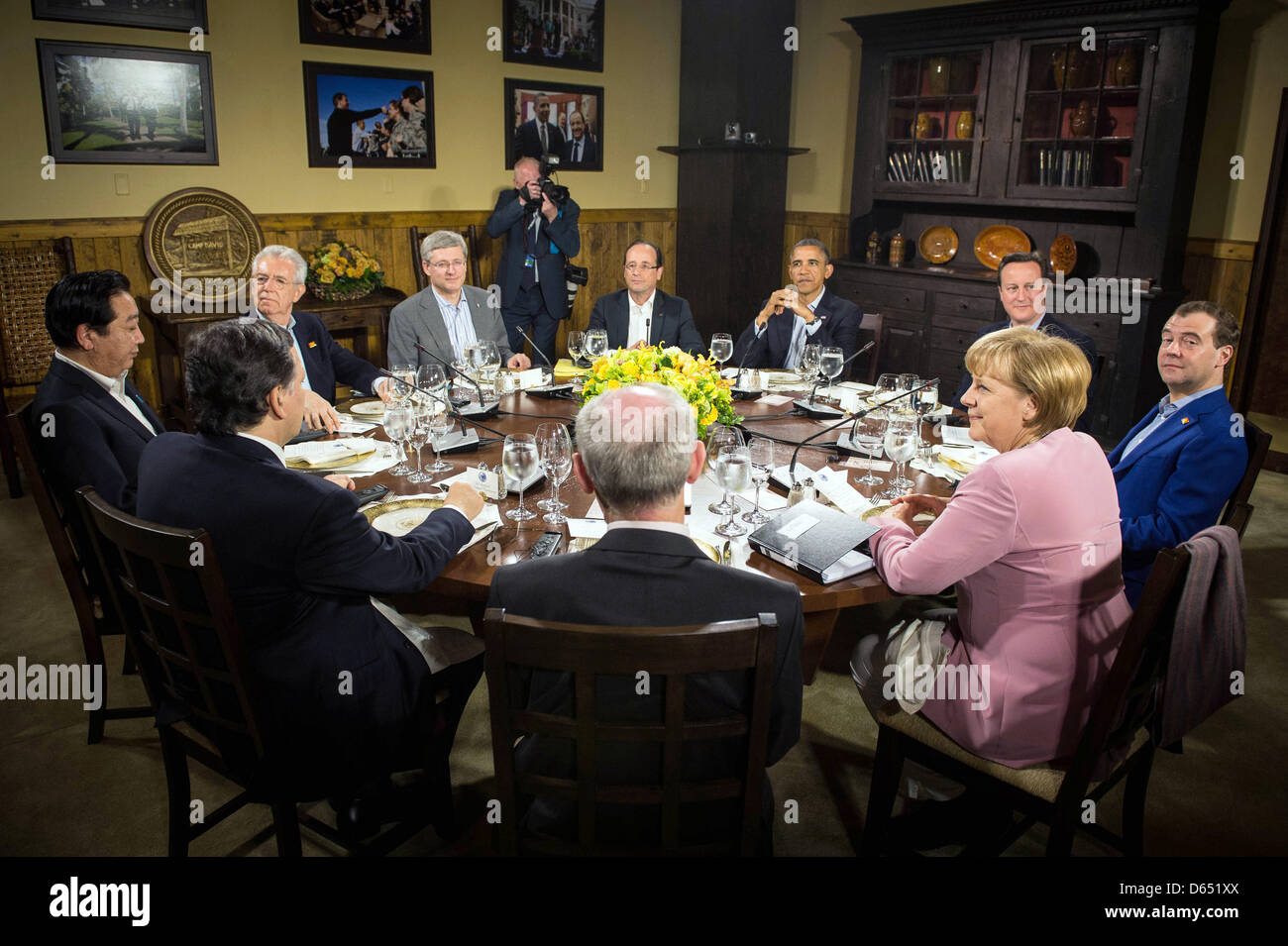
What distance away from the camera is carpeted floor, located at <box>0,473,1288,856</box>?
228 cm

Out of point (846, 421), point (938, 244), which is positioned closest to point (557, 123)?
point (938, 244)

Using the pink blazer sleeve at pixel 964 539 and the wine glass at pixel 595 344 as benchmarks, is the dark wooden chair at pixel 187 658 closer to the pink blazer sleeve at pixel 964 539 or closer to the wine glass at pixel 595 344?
the pink blazer sleeve at pixel 964 539

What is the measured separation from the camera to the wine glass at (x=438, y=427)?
2.65 m

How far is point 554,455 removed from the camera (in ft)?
7.46

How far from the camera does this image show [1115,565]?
6.06ft

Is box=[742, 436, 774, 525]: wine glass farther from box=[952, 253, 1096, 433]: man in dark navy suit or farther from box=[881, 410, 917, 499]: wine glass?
box=[952, 253, 1096, 433]: man in dark navy suit

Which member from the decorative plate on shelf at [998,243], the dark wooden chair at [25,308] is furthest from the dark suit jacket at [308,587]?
the decorative plate on shelf at [998,243]

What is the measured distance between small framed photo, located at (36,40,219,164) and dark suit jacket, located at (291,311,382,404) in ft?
7.42

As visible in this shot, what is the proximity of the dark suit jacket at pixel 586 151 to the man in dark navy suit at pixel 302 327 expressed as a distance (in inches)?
136

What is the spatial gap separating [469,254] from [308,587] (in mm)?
4795

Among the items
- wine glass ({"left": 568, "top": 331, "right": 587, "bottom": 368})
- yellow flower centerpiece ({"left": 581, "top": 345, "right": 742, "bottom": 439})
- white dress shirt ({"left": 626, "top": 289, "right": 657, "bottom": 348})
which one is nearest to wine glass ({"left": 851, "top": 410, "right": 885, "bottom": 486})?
yellow flower centerpiece ({"left": 581, "top": 345, "right": 742, "bottom": 439})

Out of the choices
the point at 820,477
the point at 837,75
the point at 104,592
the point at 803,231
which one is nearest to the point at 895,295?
the point at 803,231

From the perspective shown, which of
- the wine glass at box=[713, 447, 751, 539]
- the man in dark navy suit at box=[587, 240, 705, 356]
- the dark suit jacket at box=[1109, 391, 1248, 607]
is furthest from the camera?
the man in dark navy suit at box=[587, 240, 705, 356]

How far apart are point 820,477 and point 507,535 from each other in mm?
897
